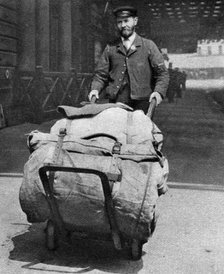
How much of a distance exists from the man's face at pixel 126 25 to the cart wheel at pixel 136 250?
1.92 meters

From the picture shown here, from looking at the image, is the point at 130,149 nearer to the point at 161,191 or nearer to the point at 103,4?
the point at 161,191

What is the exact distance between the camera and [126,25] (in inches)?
167

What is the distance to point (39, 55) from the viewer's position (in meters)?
12.5

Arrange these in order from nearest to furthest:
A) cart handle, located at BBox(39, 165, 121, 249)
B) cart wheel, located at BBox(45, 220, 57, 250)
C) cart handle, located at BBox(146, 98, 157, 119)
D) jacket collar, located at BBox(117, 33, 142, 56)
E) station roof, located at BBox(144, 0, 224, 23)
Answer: cart handle, located at BBox(39, 165, 121, 249), cart wheel, located at BBox(45, 220, 57, 250), cart handle, located at BBox(146, 98, 157, 119), jacket collar, located at BBox(117, 33, 142, 56), station roof, located at BBox(144, 0, 224, 23)

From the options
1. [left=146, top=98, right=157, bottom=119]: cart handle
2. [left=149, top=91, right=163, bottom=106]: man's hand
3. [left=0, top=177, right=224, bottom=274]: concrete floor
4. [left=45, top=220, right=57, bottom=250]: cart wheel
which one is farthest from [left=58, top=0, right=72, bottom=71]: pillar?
[left=45, top=220, right=57, bottom=250]: cart wheel

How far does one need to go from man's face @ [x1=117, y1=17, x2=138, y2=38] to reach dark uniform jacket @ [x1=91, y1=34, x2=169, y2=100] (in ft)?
0.33

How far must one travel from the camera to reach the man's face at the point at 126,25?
4.22 metres

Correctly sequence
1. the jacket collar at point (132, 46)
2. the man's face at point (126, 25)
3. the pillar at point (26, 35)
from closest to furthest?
the man's face at point (126, 25), the jacket collar at point (132, 46), the pillar at point (26, 35)

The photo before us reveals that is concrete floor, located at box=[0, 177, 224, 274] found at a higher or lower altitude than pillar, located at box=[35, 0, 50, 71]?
lower

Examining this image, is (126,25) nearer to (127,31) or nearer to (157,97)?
(127,31)

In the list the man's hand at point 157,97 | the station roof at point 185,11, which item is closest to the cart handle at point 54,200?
the man's hand at point 157,97

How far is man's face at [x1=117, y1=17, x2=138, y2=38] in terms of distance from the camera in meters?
4.22

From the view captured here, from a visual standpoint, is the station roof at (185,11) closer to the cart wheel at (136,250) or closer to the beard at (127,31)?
the beard at (127,31)

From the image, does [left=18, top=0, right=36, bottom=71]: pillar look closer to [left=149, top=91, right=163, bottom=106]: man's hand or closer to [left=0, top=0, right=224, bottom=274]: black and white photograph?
[left=0, top=0, right=224, bottom=274]: black and white photograph
